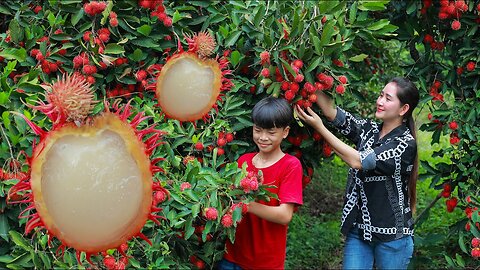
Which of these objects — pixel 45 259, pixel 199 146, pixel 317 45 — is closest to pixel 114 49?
pixel 199 146

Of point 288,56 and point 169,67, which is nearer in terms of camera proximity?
point 169,67

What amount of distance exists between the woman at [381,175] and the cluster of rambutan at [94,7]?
0.84m

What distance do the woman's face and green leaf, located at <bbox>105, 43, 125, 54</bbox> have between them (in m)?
1.09

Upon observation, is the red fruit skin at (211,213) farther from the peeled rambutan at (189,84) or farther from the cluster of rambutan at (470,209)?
the cluster of rambutan at (470,209)

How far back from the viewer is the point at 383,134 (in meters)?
2.47

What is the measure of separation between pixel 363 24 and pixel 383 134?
20.0 inches

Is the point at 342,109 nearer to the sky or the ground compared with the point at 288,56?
nearer to the ground

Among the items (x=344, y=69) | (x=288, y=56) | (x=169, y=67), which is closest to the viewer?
(x=169, y=67)

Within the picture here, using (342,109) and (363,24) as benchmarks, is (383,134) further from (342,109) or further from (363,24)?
(363,24)

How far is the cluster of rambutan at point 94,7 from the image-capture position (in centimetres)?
202

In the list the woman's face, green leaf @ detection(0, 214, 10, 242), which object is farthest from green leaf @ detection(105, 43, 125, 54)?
the woman's face

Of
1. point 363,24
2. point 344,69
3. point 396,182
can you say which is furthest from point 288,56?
point 396,182

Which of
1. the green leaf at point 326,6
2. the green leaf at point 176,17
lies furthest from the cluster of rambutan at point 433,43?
the green leaf at point 176,17

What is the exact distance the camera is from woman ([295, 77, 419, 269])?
2326 millimetres
